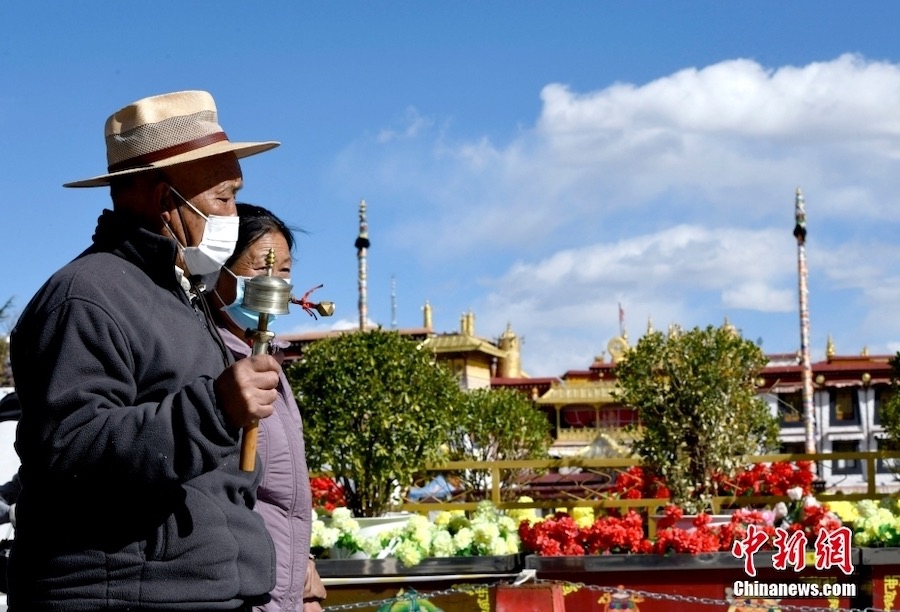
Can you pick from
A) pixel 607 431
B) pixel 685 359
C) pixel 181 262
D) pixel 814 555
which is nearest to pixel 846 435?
pixel 607 431

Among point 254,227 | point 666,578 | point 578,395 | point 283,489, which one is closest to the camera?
point 283,489

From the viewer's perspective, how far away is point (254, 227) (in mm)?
3910

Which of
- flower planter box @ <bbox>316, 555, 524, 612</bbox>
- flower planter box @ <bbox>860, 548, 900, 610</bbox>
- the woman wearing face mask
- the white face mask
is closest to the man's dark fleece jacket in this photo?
the white face mask

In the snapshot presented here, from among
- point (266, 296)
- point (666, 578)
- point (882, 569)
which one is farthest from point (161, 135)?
point (882, 569)

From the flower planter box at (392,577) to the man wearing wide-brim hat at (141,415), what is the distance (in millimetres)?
4543

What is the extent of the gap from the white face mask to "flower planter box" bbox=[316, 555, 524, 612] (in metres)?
4.69

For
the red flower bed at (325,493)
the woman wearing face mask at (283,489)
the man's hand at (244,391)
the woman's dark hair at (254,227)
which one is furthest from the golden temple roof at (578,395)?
the man's hand at (244,391)

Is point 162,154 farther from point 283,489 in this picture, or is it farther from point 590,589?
point 590,589

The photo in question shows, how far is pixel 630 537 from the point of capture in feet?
24.2

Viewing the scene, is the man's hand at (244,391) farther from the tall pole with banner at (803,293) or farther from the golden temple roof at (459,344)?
the golden temple roof at (459,344)

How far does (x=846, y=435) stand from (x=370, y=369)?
50.8m

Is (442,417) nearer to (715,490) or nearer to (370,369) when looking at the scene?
(370,369)

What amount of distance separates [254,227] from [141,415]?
65.2 inches

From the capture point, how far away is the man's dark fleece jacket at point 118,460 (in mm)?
2309
